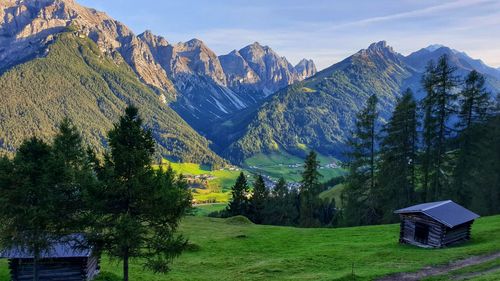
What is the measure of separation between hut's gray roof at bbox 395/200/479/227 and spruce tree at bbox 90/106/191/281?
2625 centimetres

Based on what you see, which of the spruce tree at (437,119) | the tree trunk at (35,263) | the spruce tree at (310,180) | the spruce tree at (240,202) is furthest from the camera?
the spruce tree at (240,202)

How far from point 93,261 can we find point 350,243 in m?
28.3

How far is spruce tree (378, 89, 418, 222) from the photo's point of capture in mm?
59781

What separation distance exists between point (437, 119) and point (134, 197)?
1788 inches

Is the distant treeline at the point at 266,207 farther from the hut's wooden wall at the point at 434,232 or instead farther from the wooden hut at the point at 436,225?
the wooden hut at the point at 436,225

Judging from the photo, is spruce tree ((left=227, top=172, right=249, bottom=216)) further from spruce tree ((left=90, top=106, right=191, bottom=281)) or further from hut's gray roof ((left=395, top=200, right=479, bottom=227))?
spruce tree ((left=90, top=106, right=191, bottom=281))

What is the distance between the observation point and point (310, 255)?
43.3 meters

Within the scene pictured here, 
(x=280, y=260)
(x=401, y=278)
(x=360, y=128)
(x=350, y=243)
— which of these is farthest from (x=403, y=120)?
(x=401, y=278)

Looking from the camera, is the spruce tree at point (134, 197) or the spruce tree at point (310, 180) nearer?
the spruce tree at point (134, 197)

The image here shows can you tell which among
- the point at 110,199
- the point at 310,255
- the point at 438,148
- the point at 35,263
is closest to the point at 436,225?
the point at 310,255

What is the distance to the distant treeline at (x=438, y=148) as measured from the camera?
5706cm

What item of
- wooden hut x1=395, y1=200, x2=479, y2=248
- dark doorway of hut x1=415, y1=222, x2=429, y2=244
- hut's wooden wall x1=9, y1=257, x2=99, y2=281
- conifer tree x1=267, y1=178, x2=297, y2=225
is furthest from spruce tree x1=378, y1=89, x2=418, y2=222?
hut's wooden wall x1=9, y1=257, x2=99, y2=281

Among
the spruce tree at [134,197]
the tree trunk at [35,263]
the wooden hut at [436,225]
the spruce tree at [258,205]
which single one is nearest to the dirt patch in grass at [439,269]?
the wooden hut at [436,225]

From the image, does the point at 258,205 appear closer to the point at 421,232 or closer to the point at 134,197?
the point at 421,232
